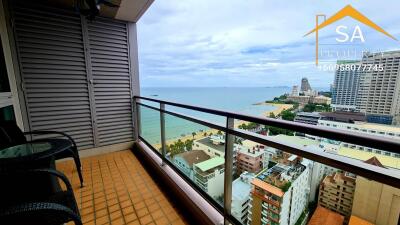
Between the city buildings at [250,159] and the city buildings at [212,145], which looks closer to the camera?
the city buildings at [250,159]

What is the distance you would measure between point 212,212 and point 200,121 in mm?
821

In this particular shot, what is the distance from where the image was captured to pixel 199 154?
175 cm

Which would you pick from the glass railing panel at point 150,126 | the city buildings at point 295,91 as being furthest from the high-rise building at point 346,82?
the glass railing panel at point 150,126

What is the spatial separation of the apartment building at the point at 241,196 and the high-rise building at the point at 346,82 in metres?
1.81

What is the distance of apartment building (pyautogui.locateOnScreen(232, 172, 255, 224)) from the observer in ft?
3.91

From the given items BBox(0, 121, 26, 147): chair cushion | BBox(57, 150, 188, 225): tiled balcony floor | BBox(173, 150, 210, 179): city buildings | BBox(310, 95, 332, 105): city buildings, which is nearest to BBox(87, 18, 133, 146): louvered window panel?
BBox(57, 150, 188, 225): tiled balcony floor

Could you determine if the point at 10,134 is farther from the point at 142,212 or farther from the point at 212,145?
the point at 212,145

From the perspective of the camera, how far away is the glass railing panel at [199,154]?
148 cm

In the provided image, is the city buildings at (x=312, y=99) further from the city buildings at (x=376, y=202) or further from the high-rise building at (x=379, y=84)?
the city buildings at (x=376, y=202)

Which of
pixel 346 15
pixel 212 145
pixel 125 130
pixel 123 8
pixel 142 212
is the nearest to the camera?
pixel 212 145

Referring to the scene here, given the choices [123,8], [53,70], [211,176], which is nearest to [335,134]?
[211,176]

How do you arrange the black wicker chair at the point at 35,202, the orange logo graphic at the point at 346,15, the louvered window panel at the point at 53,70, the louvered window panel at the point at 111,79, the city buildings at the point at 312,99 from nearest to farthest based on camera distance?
the black wicker chair at the point at 35,202 < the city buildings at the point at 312,99 < the louvered window panel at the point at 53,70 < the louvered window panel at the point at 111,79 < the orange logo graphic at the point at 346,15

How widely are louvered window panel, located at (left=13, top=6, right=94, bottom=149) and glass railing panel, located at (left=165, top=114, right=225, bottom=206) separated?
196 cm

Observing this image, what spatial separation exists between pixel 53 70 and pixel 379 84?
472 centimetres
